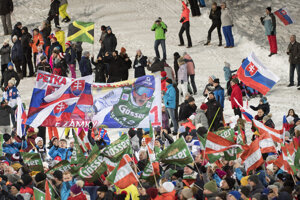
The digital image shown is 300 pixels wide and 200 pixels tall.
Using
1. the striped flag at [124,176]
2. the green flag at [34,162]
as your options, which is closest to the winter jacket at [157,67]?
the green flag at [34,162]

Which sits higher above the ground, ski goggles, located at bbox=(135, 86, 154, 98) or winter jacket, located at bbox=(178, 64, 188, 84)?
ski goggles, located at bbox=(135, 86, 154, 98)

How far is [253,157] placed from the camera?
13164 mm

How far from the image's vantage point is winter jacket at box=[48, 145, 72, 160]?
15.8 m

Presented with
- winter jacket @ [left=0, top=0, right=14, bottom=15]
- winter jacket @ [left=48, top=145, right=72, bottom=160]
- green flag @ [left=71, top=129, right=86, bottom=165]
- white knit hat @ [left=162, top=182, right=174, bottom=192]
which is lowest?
winter jacket @ [left=48, top=145, right=72, bottom=160]

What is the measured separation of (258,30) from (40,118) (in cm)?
1277

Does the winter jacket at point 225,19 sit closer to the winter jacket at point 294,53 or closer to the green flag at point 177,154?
the winter jacket at point 294,53

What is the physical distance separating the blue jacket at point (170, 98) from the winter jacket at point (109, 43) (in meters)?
4.73

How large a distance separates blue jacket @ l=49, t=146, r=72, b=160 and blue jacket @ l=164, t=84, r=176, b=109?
4.11 meters

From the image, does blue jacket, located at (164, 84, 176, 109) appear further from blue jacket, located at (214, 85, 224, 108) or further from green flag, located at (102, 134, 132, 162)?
green flag, located at (102, 134, 132, 162)

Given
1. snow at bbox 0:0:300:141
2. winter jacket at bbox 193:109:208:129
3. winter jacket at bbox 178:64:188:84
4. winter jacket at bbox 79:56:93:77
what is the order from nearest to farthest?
winter jacket at bbox 193:109:208:129
winter jacket at bbox 178:64:188:84
winter jacket at bbox 79:56:93:77
snow at bbox 0:0:300:141

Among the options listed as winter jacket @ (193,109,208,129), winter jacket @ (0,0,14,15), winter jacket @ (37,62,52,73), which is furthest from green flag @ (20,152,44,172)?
winter jacket @ (0,0,14,15)

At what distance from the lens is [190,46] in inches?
1043

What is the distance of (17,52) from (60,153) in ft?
30.2

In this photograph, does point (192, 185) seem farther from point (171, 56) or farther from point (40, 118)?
point (171, 56)
